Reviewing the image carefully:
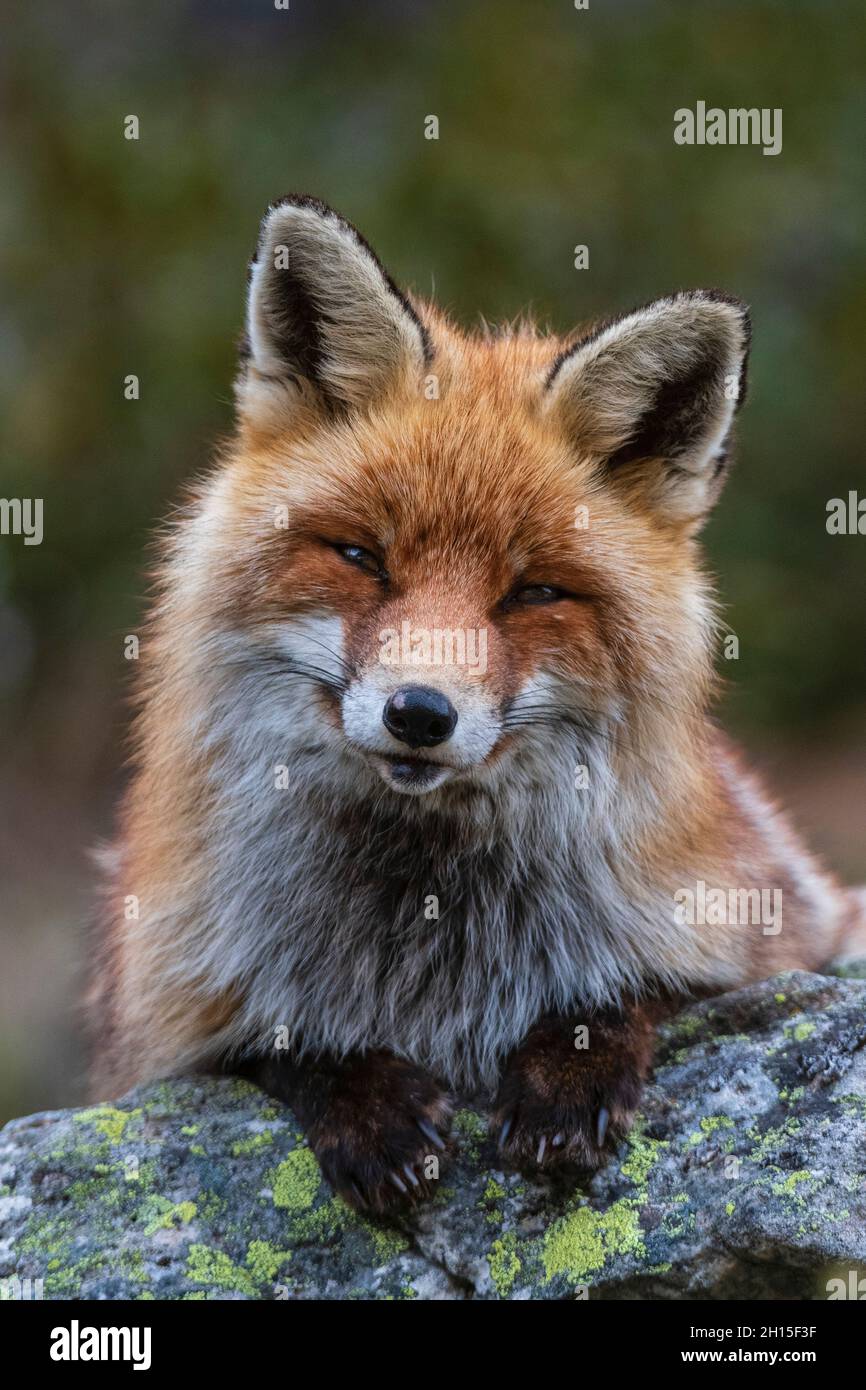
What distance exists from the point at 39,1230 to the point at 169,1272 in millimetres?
486

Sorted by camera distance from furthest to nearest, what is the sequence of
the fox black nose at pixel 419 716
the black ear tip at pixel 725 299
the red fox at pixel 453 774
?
the black ear tip at pixel 725 299
the red fox at pixel 453 774
the fox black nose at pixel 419 716

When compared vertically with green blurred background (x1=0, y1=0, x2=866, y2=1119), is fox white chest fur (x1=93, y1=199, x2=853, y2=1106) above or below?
below

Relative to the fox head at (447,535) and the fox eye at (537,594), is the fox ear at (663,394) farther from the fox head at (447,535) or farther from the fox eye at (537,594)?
the fox eye at (537,594)

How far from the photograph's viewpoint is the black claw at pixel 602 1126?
14.5ft

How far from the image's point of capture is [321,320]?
16.4 ft

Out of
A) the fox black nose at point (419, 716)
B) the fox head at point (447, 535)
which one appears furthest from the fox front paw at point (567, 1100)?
the fox black nose at point (419, 716)

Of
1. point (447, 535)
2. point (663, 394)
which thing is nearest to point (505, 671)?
point (447, 535)

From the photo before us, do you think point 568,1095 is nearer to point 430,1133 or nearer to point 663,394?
point 430,1133

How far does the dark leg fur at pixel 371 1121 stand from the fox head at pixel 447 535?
0.94 metres

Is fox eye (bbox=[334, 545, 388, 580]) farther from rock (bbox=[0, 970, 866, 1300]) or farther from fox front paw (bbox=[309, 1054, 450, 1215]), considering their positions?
rock (bbox=[0, 970, 866, 1300])

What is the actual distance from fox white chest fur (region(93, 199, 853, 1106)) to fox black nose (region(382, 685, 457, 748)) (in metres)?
0.36

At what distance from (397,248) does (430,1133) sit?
926 centimetres

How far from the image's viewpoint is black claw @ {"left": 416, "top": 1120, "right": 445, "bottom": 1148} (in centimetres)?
442


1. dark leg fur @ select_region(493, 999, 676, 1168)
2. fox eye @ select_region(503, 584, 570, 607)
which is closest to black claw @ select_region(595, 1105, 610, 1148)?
dark leg fur @ select_region(493, 999, 676, 1168)
